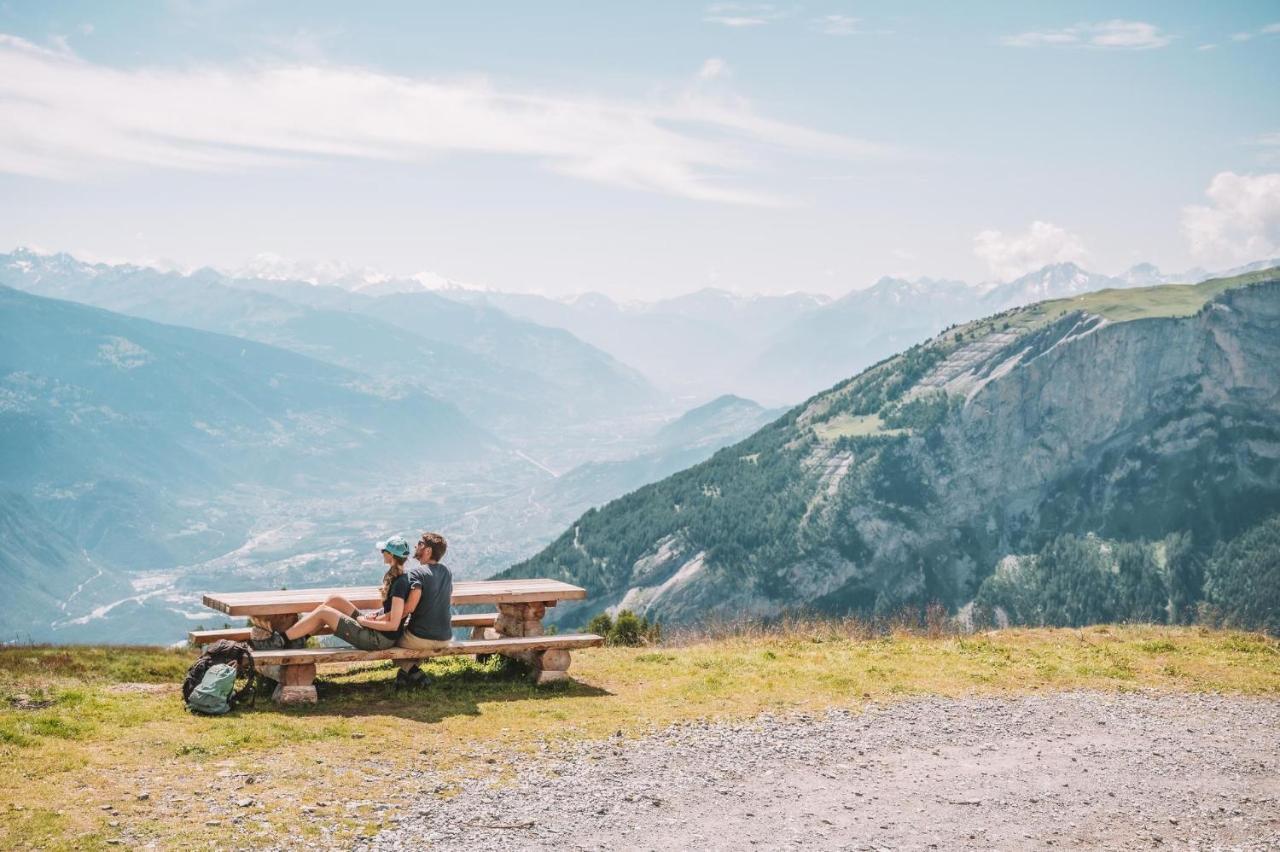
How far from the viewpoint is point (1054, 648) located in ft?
72.7

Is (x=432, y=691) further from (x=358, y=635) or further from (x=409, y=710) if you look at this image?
(x=358, y=635)

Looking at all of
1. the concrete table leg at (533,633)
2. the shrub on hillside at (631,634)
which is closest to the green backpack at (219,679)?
the concrete table leg at (533,633)

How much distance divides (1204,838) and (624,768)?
22.1ft

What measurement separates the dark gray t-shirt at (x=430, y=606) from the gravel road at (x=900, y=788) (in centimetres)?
407

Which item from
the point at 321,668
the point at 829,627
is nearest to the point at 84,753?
the point at 321,668

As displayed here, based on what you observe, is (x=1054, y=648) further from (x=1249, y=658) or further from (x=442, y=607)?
(x=442, y=607)

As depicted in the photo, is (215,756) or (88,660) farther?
(88,660)

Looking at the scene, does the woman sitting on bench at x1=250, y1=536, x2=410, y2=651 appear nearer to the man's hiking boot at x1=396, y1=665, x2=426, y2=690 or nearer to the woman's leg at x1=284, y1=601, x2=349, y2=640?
the woman's leg at x1=284, y1=601, x2=349, y2=640

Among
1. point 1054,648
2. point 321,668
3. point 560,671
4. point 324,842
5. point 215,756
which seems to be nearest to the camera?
point 324,842

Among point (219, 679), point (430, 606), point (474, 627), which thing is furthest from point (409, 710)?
point (474, 627)

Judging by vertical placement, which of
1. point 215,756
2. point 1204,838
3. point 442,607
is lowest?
point 1204,838

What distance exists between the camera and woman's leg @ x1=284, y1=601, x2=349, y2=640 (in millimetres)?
16484

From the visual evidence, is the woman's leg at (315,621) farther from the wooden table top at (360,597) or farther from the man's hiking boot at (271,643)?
the man's hiking boot at (271,643)

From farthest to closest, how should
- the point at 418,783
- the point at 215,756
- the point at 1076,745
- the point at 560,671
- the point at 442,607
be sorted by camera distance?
the point at 560,671
the point at 442,607
the point at 1076,745
the point at 215,756
the point at 418,783
